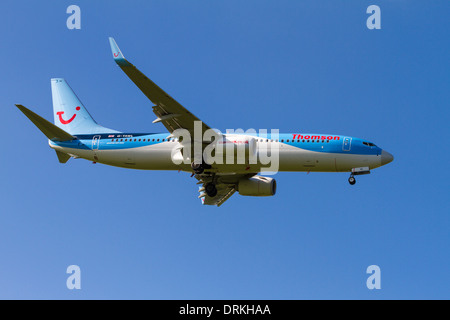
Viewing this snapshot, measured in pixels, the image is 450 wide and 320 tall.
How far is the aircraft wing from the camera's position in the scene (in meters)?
38.4

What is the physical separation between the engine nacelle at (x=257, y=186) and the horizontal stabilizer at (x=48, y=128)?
14.4 m

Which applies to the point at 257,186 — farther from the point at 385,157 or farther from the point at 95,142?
the point at 95,142

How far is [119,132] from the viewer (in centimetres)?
5238

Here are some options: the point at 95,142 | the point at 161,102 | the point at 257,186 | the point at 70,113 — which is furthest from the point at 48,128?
the point at 257,186

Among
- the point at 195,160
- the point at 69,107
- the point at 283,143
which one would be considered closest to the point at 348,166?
the point at 283,143

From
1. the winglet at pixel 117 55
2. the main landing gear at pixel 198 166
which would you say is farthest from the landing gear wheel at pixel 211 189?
the winglet at pixel 117 55

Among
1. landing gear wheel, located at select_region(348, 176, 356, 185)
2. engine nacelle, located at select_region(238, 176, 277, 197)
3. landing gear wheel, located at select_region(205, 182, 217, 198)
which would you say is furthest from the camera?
engine nacelle, located at select_region(238, 176, 277, 197)

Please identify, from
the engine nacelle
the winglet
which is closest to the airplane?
the engine nacelle

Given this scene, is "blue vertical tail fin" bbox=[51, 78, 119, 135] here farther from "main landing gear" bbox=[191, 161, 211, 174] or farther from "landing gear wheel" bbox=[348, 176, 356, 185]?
"landing gear wheel" bbox=[348, 176, 356, 185]

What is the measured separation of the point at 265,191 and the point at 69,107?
18810 mm

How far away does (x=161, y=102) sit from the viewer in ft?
142

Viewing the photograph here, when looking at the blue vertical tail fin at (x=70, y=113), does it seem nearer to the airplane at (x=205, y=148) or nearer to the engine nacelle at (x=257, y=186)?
the airplane at (x=205, y=148)

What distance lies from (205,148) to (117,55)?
11.9 m

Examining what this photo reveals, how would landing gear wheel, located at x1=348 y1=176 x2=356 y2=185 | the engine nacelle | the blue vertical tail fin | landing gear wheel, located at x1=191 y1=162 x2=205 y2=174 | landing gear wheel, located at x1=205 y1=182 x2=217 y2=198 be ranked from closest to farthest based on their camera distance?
landing gear wheel, located at x1=191 y1=162 x2=205 y2=174
landing gear wheel, located at x1=348 y1=176 x2=356 y2=185
landing gear wheel, located at x1=205 y1=182 x2=217 y2=198
the engine nacelle
the blue vertical tail fin
